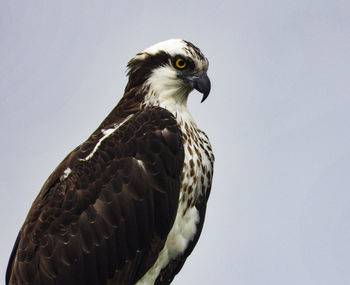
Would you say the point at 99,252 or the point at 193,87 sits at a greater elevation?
the point at 193,87

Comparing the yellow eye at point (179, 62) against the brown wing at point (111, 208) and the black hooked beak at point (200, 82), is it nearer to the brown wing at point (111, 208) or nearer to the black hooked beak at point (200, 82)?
the black hooked beak at point (200, 82)

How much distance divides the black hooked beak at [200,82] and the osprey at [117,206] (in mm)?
507

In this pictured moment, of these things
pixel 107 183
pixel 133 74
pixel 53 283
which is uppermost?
pixel 133 74

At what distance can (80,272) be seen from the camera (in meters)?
20.4

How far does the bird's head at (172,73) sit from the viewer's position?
21.2 m

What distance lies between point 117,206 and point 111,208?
0.07 m

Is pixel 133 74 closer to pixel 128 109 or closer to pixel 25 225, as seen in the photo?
pixel 128 109

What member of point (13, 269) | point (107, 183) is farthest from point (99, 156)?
point (13, 269)

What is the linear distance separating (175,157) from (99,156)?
34.3 inches

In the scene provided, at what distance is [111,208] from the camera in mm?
20438

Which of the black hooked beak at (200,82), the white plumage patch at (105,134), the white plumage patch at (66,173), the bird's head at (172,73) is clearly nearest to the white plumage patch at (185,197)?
the bird's head at (172,73)

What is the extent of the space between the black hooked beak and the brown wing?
817mm

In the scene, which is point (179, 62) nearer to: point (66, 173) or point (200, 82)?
point (200, 82)

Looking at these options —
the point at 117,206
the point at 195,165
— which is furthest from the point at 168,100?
the point at 117,206
